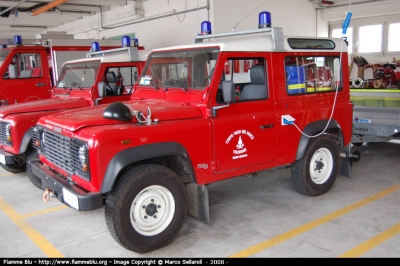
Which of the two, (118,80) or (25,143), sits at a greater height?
(118,80)

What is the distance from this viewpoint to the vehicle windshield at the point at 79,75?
614cm

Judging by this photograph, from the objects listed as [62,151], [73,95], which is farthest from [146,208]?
[73,95]

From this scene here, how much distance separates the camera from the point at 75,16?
55.6ft

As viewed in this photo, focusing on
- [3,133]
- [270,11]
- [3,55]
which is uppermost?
[270,11]

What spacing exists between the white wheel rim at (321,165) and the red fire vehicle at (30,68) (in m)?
5.84

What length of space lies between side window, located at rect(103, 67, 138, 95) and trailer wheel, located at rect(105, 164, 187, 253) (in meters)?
3.12

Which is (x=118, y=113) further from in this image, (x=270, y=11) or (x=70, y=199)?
(x=270, y=11)

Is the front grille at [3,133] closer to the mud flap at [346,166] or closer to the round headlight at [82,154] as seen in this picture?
the round headlight at [82,154]

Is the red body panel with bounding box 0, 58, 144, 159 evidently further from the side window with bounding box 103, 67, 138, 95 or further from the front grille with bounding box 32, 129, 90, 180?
the front grille with bounding box 32, 129, 90, 180

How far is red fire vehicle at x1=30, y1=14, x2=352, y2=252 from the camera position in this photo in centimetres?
321

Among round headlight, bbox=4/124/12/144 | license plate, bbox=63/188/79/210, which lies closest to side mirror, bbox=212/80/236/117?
license plate, bbox=63/188/79/210

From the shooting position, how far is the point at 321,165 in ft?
15.9

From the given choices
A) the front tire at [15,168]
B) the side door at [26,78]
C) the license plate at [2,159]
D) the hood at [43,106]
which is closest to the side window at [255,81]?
the hood at [43,106]

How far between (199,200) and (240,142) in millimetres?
744
